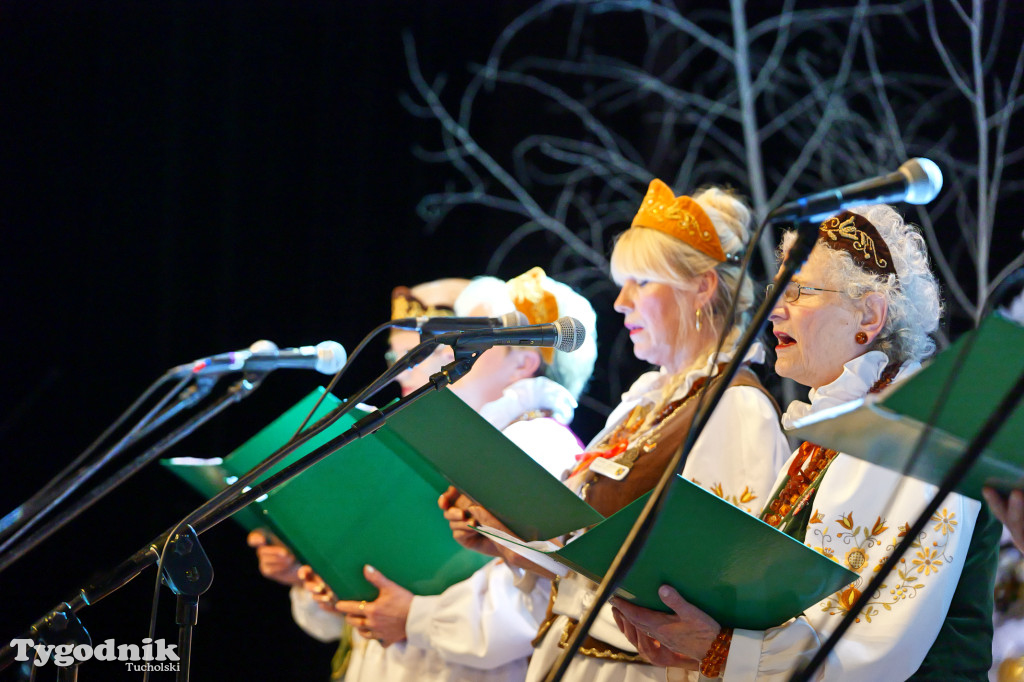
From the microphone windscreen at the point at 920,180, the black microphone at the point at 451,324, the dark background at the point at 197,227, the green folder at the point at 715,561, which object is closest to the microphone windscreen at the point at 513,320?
the black microphone at the point at 451,324

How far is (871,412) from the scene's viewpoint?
1.02 m

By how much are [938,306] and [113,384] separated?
3.03 metres

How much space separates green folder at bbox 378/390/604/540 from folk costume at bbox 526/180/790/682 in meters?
0.33

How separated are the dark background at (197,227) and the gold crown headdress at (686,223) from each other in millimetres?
1396

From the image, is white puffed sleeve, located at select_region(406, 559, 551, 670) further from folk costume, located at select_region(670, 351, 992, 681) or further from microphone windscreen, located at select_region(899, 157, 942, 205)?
microphone windscreen, located at select_region(899, 157, 942, 205)

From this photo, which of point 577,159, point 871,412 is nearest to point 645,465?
point 871,412

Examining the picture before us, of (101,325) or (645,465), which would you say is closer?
(645,465)

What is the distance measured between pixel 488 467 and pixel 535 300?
117 centimetres

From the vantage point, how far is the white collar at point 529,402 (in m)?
2.70

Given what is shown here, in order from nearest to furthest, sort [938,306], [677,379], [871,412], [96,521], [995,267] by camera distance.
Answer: [871,412] < [938,306] < [677,379] < [995,267] < [96,521]

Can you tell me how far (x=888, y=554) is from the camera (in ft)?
4.98

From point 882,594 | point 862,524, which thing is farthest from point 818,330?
point 882,594

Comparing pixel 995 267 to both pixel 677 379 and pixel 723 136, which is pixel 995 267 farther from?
pixel 677 379

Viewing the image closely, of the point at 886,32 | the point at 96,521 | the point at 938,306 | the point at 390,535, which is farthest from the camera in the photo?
the point at 96,521
